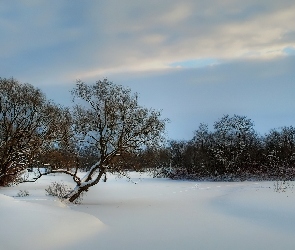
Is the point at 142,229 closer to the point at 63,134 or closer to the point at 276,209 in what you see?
the point at 276,209

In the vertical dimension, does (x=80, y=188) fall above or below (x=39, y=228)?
below

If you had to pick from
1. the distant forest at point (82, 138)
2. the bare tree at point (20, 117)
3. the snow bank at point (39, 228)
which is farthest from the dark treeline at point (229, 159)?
the snow bank at point (39, 228)

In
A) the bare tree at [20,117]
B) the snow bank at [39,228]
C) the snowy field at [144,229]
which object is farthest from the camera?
the bare tree at [20,117]

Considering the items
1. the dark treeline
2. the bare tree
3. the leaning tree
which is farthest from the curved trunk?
the dark treeline

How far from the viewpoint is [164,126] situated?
76.9 feet

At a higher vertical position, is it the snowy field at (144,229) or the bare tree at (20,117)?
the bare tree at (20,117)

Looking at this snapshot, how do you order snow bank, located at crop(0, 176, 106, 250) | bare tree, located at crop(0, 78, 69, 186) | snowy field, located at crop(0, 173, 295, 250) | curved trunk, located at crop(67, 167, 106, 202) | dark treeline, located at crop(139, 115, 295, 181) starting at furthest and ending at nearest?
1. dark treeline, located at crop(139, 115, 295, 181)
2. bare tree, located at crop(0, 78, 69, 186)
3. curved trunk, located at crop(67, 167, 106, 202)
4. snowy field, located at crop(0, 173, 295, 250)
5. snow bank, located at crop(0, 176, 106, 250)

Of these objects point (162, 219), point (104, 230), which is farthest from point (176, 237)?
point (162, 219)

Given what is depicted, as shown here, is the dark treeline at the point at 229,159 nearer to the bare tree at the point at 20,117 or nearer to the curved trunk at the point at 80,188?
the bare tree at the point at 20,117

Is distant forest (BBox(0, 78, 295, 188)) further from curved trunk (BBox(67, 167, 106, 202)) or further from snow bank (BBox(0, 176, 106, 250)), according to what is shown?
snow bank (BBox(0, 176, 106, 250))

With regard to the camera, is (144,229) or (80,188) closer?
(144,229)

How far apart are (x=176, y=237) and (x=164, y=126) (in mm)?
11595

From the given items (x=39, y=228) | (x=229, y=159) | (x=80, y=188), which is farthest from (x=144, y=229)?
(x=229, y=159)

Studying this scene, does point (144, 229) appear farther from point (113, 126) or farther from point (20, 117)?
point (20, 117)
